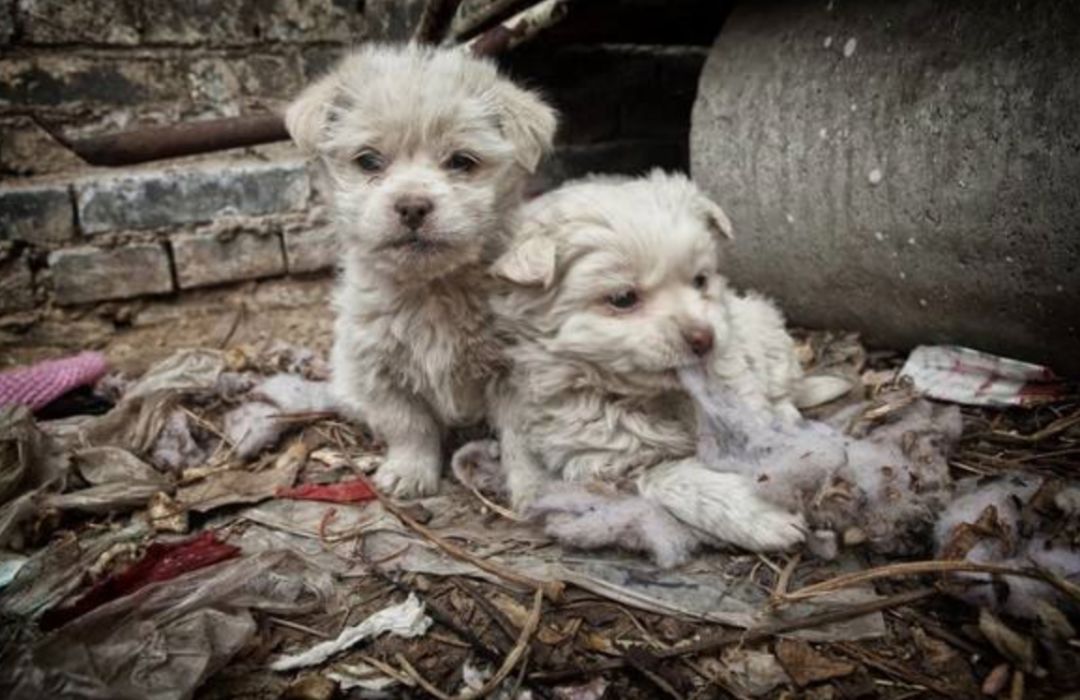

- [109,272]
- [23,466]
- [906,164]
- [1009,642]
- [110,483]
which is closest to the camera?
[1009,642]

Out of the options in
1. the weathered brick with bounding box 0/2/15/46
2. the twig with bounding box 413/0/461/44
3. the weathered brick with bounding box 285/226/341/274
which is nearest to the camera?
the twig with bounding box 413/0/461/44

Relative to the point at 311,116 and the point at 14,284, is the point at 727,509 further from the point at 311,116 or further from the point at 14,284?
the point at 14,284

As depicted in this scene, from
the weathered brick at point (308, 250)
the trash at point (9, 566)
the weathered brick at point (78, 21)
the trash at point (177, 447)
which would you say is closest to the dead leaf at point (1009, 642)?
the trash at point (9, 566)

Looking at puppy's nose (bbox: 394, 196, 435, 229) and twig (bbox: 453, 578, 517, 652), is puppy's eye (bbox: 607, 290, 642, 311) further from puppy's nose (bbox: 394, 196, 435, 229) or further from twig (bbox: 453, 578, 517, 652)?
twig (bbox: 453, 578, 517, 652)

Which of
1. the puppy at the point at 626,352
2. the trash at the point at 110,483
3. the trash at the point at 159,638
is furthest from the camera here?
the trash at the point at 110,483

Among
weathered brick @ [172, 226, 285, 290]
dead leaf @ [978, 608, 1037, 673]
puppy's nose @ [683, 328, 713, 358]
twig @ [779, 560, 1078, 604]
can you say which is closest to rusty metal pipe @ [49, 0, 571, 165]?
weathered brick @ [172, 226, 285, 290]

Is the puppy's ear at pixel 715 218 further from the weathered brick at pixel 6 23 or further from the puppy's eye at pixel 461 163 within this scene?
the weathered brick at pixel 6 23

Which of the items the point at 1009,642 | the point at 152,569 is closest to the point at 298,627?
the point at 152,569
